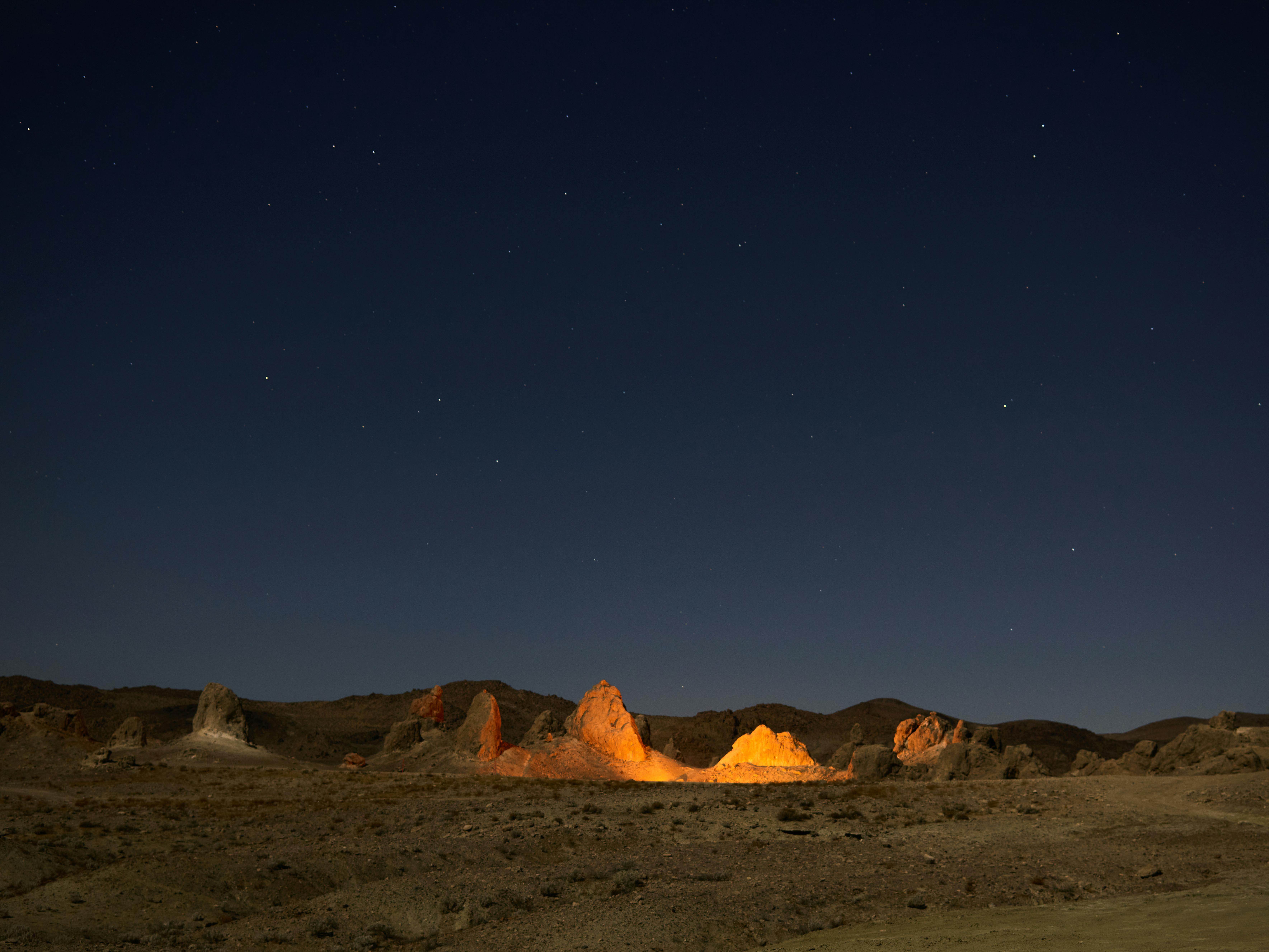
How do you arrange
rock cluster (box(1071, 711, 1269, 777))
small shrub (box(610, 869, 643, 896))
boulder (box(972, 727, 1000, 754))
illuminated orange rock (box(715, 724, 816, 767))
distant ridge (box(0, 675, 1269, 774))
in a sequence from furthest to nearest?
1. distant ridge (box(0, 675, 1269, 774))
2. illuminated orange rock (box(715, 724, 816, 767))
3. boulder (box(972, 727, 1000, 754))
4. rock cluster (box(1071, 711, 1269, 777))
5. small shrub (box(610, 869, 643, 896))

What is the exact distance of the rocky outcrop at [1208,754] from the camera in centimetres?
2750

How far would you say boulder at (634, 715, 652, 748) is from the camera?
2201 inches

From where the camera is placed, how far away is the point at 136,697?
420 feet

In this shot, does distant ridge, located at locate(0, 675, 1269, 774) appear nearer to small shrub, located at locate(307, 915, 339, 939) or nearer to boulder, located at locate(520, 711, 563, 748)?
boulder, located at locate(520, 711, 563, 748)

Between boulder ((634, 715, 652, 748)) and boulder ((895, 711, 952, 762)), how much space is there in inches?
630

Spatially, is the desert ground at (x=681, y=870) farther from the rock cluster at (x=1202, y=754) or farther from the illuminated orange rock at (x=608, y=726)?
the illuminated orange rock at (x=608, y=726)

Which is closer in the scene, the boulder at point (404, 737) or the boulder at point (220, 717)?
the boulder at point (220, 717)

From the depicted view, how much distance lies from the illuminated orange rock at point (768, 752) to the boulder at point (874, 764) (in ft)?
46.1

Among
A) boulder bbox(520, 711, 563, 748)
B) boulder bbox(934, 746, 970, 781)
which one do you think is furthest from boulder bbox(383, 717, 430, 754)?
boulder bbox(934, 746, 970, 781)

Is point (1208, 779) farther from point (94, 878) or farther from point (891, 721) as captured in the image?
point (891, 721)

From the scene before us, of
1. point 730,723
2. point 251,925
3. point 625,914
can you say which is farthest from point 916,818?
Answer: point 730,723

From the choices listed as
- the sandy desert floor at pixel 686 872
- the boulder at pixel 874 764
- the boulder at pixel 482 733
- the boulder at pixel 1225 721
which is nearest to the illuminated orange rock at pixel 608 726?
the boulder at pixel 482 733

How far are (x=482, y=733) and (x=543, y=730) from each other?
4815 millimetres

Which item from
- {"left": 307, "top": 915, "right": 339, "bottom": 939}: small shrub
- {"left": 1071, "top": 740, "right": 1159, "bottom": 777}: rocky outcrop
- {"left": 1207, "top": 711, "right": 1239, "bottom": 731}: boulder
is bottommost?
{"left": 307, "top": 915, "right": 339, "bottom": 939}: small shrub
